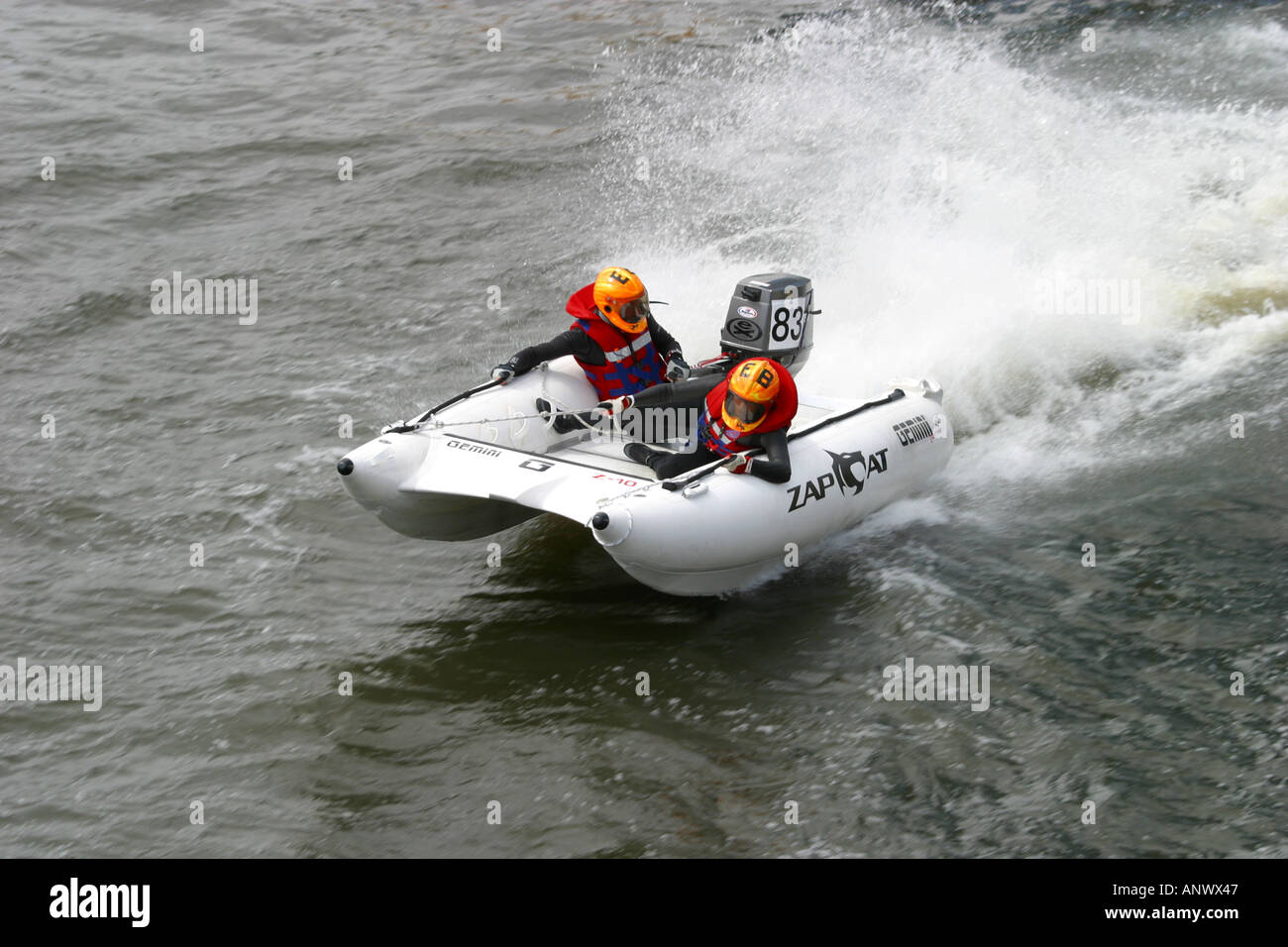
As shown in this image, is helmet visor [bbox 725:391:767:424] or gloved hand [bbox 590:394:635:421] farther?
gloved hand [bbox 590:394:635:421]

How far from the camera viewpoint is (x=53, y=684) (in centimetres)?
741

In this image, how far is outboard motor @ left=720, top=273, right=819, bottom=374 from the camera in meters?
8.60

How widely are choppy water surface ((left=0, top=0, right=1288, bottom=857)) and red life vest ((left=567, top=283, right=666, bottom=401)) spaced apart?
977mm

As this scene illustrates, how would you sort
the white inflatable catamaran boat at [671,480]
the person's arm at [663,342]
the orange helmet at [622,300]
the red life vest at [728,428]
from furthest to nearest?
the person's arm at [663,342] < the orange helmet at [622,300] < the red life vest at [728,428] < the white inflatable catamaran boat at [671,480]

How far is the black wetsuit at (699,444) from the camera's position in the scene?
7.46 meters

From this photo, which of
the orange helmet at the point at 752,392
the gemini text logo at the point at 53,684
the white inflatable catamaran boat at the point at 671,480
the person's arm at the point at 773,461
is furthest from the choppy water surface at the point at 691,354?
the orange helmet at the point at 752,392

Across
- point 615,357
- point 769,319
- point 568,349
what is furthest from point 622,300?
point 769,319

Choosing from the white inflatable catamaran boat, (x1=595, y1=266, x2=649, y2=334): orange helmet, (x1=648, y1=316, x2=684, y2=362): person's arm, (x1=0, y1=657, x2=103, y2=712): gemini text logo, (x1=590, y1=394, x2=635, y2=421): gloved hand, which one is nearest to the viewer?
the white inflatable catamaran boat

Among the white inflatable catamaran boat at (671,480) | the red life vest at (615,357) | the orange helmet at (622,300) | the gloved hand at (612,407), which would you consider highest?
the orange helmet at (622,300)

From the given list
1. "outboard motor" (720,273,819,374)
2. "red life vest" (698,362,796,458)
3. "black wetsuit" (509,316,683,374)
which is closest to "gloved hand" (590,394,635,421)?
"black wetsuit" (509,316,683,374)

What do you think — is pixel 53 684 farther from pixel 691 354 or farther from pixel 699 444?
pixel 691 354

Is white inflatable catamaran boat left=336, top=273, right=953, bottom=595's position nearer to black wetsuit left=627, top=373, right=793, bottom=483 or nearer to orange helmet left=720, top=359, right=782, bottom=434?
black wetsuit left=627, top=373, right=793, bottom=483

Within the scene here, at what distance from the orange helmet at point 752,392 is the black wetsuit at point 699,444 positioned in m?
0.10

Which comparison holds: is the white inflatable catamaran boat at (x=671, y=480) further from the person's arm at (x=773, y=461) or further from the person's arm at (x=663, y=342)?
the person's arm at (x=663, y=342)
